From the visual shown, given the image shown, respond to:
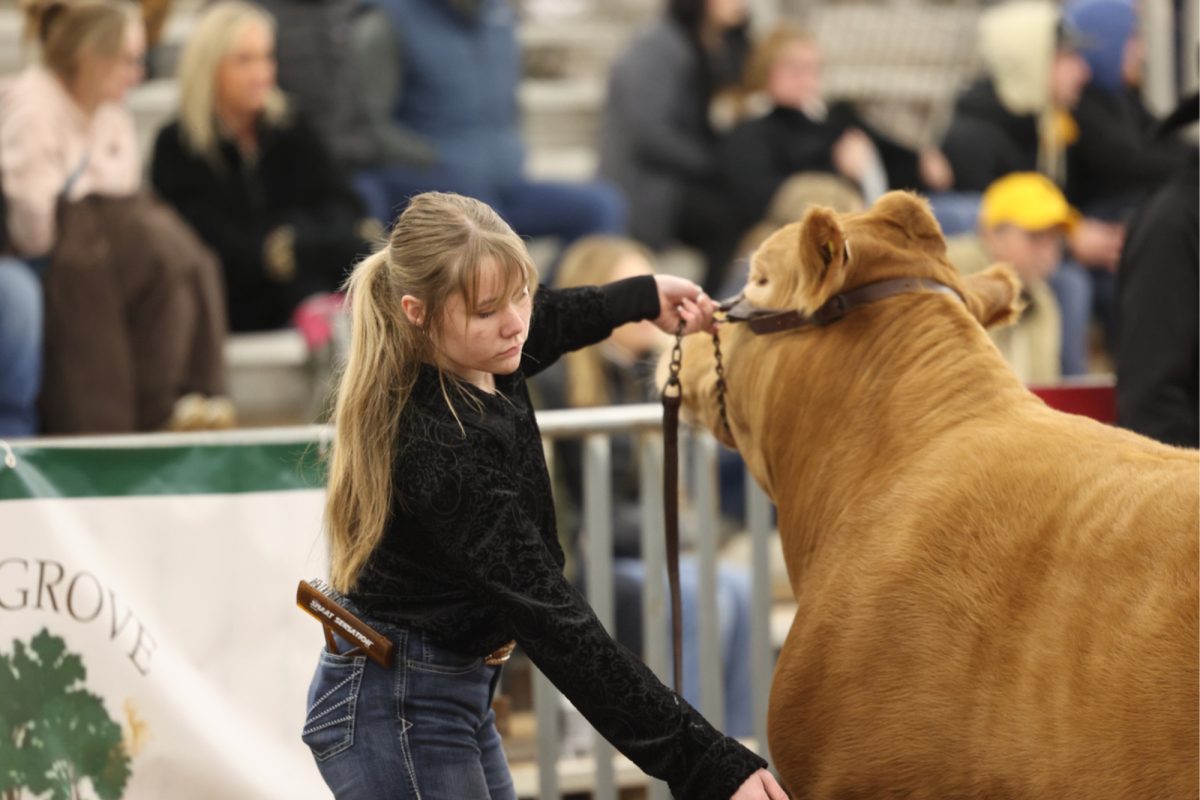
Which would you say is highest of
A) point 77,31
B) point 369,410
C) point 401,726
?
point 77,31

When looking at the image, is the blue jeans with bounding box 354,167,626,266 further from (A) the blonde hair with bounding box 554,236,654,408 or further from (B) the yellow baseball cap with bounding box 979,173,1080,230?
(B) the yellow baseball cap with bounding box 979,173,1080,230

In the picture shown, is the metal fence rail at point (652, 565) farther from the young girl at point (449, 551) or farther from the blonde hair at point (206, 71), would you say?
the blonde hair at point (206, 71)

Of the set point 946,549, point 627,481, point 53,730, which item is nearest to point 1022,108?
point 627,481

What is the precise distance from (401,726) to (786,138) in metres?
5.35

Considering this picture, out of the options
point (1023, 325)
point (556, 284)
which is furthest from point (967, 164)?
point (556, 284)

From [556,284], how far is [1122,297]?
2.35m

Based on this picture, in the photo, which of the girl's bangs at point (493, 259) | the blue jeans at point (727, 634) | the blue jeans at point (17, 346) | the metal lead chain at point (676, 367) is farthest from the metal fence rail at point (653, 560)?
the blue jeans at point (17, 346)

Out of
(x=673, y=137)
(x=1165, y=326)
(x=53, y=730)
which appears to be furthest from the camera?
(x=673, y=137)

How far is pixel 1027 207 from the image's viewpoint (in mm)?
6902

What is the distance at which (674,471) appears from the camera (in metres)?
3.48

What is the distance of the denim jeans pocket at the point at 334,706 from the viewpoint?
2885 millimetres

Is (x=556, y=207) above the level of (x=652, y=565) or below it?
above

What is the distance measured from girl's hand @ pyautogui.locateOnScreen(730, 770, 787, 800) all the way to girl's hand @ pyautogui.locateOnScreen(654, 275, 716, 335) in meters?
1.01

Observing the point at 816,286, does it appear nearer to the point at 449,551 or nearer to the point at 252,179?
the point at 449,551
